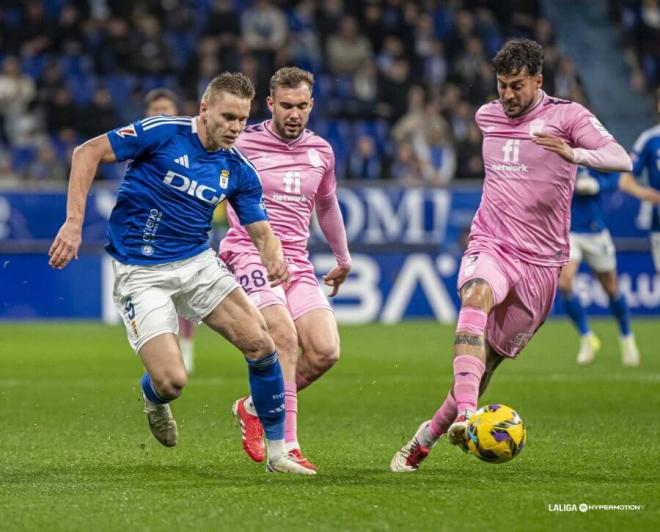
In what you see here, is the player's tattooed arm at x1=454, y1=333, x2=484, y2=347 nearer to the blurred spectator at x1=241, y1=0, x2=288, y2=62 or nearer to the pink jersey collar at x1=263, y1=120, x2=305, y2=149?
the pink jersey collar at x1=263, y1=120, x2=305, y2=149

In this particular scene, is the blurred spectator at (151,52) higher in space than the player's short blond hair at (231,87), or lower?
lower

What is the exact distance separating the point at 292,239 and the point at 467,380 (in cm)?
167

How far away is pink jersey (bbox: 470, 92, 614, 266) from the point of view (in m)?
7.64

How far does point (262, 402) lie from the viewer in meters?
7.23

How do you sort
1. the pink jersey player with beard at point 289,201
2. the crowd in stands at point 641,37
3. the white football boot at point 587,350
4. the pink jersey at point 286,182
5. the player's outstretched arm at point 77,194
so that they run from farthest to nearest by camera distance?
the crowd in stands at point 641,37 → the white football boot at point 587,350 → the pink jersey at point 286,182 → the pink jersey player with beard at point 289,201 → the player's outstretched arm at point 77,194

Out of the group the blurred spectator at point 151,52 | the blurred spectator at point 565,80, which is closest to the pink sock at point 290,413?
the blurred spectator at point 151,52

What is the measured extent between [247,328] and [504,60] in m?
2.05

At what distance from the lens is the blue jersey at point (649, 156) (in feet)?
42.0

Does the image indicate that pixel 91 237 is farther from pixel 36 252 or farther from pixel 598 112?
pixel 598 112

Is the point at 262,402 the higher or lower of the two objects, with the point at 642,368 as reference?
higher

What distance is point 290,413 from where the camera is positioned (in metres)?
7.52

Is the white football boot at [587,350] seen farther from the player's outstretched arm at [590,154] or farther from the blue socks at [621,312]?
the player's outstretched arm at [590,154]

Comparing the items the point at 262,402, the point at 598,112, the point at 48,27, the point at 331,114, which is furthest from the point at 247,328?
the point at 598,112

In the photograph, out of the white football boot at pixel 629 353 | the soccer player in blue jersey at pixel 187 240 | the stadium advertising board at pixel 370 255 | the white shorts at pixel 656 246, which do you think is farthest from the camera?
the stadium advertising board at pixel 370 255
